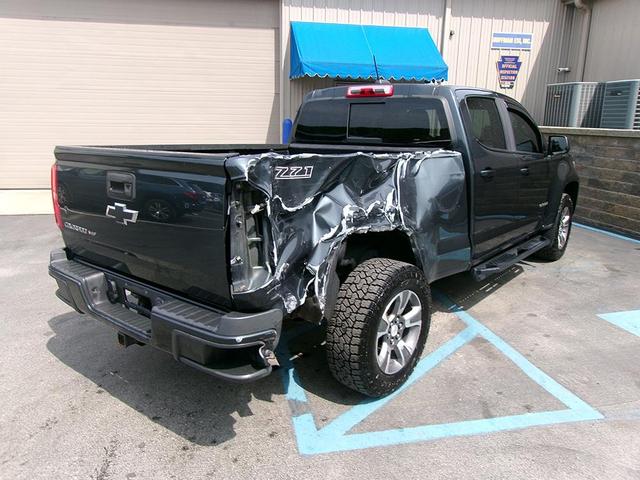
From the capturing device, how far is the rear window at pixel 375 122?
158 inches

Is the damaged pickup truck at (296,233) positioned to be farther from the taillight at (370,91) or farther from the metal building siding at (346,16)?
the metal building siding at (346,16)

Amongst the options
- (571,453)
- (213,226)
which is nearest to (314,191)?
(213,226)

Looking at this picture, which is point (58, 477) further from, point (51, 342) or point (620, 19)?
point (620, 19)

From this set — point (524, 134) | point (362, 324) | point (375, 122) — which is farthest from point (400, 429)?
point (524, 134)

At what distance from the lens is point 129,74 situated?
36.7 feet

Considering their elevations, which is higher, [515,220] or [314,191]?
[314,191]

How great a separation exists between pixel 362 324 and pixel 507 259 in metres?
2.48

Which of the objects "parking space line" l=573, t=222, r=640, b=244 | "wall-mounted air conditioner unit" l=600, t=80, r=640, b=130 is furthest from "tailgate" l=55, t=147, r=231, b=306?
"wall-mounted air conditioner unit" l=600, t=80, r=640, b=130

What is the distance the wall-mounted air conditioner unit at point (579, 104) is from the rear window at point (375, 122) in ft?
26.5

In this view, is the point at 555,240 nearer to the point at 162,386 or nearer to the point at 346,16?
the point at 162,386

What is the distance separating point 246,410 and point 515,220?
126 inches

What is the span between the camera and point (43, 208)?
961 cm

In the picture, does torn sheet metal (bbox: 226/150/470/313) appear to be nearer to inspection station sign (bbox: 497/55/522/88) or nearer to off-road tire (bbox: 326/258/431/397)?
off-road tire (bbox: 326/258/431/397)

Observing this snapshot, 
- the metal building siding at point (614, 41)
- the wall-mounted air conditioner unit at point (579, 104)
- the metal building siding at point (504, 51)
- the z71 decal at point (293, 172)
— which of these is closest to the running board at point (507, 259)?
the z71 decal at point (293, 172)
